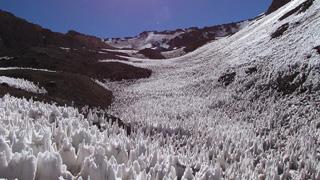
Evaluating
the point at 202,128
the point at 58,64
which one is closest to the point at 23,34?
the point at 58,64

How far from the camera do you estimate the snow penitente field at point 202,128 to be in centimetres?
576

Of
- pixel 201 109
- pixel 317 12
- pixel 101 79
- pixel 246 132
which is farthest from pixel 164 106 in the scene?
pixel 101 79

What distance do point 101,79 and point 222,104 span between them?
22980 mm

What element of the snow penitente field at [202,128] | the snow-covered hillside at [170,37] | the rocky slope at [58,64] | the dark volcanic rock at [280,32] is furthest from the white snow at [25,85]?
the snow-covered hillside at [170,37]

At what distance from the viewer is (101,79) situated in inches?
1714

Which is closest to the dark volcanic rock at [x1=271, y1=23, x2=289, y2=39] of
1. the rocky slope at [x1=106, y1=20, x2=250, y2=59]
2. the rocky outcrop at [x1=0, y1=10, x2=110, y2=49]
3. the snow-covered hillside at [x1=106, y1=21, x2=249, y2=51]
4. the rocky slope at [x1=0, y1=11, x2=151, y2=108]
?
the rocky slope at [x1=0, y1=11, x2=151, y2=108]

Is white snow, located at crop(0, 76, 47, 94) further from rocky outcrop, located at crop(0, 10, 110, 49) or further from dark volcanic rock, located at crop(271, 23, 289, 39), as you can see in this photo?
rocky outcrop, located at crop(0, 10, 110, 49)

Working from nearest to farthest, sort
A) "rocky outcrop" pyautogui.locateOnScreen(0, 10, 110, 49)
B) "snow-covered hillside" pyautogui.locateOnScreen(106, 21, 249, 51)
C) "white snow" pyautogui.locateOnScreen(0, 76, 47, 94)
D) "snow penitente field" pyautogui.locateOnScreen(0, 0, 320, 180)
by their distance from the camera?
"snow penitente field" pyautogui.locateOnScreen(0, 0, 320, 180)
"white snow" pyautogui.locateOnScreen(0, 76, 47, 94)
"rocky outcrop" pyautogui.locateOnScreen(0, 10, 110, 49)
"snow-covered hillside" pyautogui.locateOnScreen(106, 21, 249, 51)

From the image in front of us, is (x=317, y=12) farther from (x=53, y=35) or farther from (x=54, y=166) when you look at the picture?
(x=53, y=35)

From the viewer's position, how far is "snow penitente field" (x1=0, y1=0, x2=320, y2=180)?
5.76 m

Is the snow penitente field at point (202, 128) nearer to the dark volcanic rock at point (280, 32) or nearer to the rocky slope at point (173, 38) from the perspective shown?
the dark volcanic rock at point (280, 32)

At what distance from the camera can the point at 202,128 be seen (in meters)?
16.5

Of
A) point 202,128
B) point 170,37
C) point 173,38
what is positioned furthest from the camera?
point 170,37

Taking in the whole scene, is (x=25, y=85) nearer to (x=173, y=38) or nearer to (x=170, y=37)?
(x=173, y=38)
